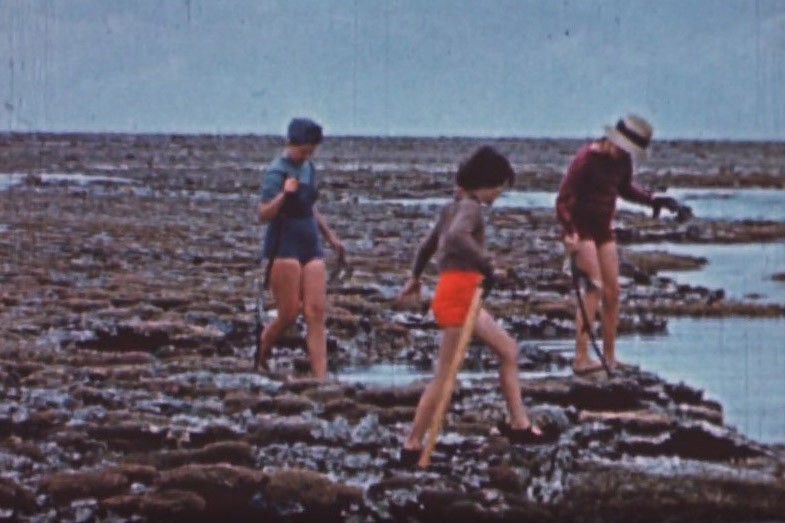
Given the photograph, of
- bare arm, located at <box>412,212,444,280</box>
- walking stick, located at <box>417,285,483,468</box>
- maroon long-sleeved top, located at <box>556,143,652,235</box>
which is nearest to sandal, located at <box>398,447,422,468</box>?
walking stick, located at <box>417,285,483,468</box>

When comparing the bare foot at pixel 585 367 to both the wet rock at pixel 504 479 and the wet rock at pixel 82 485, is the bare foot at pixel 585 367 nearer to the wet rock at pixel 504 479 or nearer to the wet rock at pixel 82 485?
the wet rock at pixel 504 479

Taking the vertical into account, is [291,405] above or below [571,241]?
below

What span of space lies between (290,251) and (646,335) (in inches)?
269

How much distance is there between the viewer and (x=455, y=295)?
31.7 ft

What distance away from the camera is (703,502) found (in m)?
8.98

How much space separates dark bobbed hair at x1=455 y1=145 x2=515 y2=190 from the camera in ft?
31.4

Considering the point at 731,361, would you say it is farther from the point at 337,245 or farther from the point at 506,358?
the point at 506,358

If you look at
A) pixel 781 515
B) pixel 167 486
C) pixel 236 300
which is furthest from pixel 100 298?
pixel 781 515

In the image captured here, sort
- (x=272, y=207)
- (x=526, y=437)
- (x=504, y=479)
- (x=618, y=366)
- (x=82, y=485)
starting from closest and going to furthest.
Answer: (x=82, y=485), (x=504, y=479), (x=526, y=437), (x=272, y=207), (x=618, y=366)

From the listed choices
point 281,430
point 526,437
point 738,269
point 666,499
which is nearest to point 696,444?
point 526,437

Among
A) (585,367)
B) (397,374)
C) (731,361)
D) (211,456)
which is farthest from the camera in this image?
(731,361)

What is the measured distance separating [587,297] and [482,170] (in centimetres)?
391

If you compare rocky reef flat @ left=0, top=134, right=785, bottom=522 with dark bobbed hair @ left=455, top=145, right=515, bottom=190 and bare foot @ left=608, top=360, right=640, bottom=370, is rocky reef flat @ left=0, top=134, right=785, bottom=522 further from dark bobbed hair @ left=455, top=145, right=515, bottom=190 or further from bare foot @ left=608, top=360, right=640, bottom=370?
dark bobbed hair @ left=455, top=145, right=515, bottom=190

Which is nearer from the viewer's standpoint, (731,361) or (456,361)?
(456,361)
